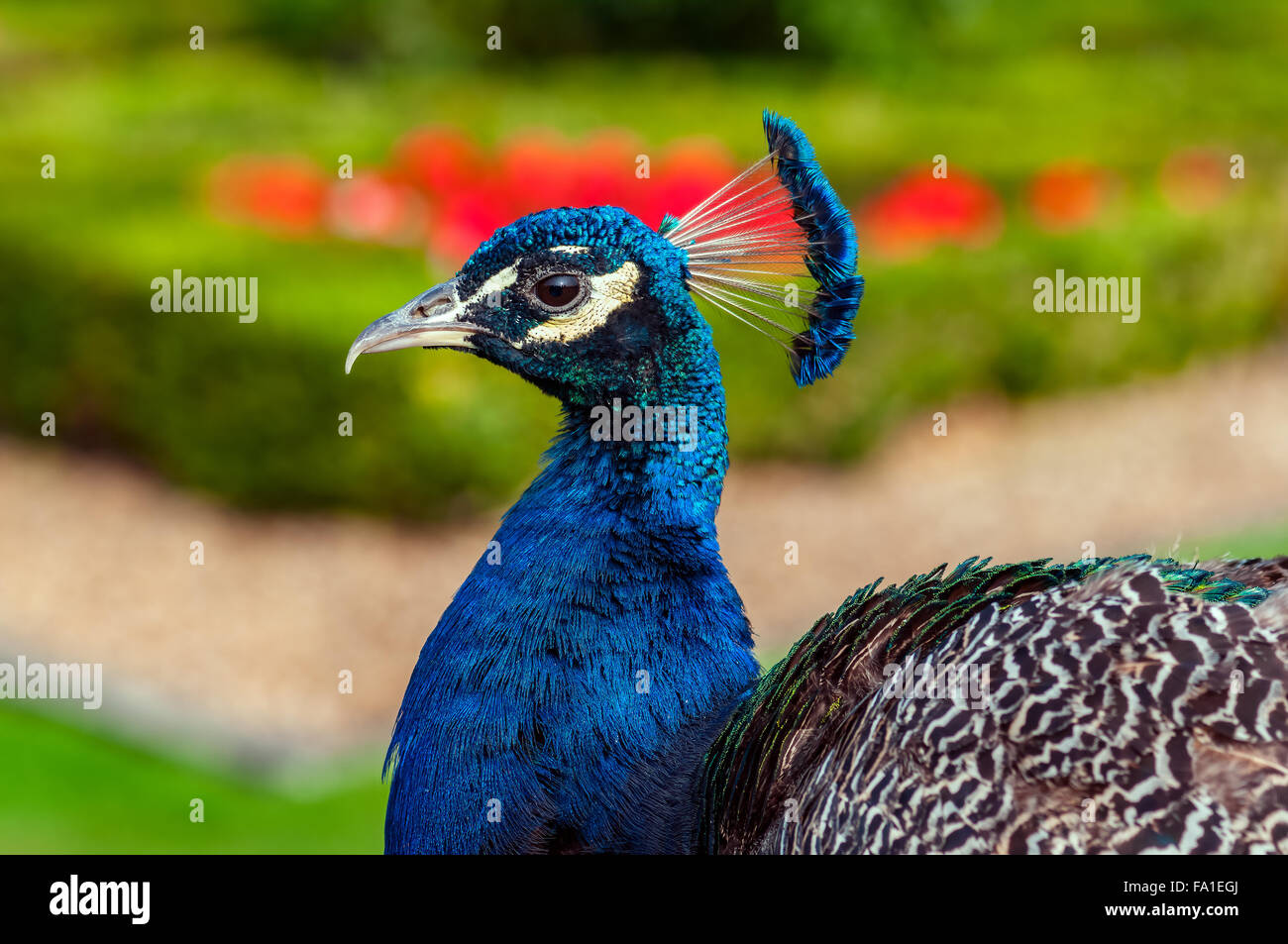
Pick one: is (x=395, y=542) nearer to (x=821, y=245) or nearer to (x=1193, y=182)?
(x=821, y=245)

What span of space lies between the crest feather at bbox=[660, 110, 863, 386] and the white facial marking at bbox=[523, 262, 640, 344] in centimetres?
20

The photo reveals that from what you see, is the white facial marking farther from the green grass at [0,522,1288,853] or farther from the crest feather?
the green grass at [0,522,1288,853]

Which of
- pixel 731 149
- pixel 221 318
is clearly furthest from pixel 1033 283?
pixel 221 318

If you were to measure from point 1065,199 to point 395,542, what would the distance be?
415 centimetres

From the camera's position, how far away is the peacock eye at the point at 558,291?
2.78 meters

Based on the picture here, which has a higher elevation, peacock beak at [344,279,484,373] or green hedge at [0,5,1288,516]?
green hedge at [0,5,1288,516]

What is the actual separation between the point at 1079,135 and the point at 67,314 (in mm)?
6392

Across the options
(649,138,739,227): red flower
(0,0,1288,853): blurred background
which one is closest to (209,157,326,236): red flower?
(0,0,1288,853): blurred background

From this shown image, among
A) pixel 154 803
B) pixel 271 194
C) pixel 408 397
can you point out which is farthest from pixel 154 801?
pixel 271 194

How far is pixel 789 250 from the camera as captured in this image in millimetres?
2895

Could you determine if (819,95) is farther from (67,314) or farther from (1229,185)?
(67,314)

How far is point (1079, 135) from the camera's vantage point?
927cm

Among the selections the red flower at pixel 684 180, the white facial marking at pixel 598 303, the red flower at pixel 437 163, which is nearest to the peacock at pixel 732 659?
the white facial marking at pixel 598 303

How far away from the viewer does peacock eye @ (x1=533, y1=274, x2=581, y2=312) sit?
9.11 ft
